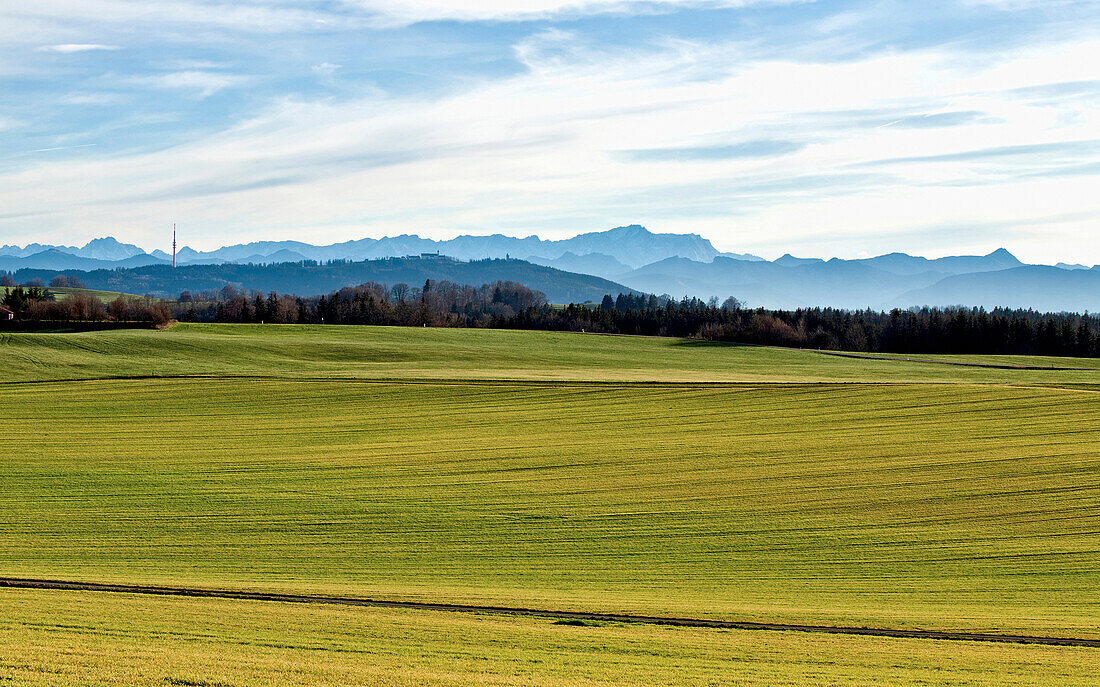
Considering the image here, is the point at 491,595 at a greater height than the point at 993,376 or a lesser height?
lesser

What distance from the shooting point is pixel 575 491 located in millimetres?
28781

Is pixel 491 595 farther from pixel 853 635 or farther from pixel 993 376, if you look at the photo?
pixel 993 376

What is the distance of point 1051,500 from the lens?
27.1 metres

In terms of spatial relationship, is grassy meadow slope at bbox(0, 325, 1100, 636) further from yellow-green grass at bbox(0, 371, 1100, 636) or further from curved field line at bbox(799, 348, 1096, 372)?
curved field line at bbox(799, 348, 1096, 372)

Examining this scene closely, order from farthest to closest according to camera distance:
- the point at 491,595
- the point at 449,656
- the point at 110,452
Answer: the point at 110,452 < the point at 491,595 < the point at 449,656

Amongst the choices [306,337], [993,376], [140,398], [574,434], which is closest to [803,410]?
[574,434]

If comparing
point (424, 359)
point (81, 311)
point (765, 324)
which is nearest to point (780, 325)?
point (765, 324)

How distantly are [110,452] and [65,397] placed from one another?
1428 cm

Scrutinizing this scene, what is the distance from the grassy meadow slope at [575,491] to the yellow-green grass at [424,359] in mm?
1700

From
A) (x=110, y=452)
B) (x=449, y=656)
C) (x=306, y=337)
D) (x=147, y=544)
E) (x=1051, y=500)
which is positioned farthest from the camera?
(x=306, y=337)

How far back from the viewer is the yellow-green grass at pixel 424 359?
55.2 meters

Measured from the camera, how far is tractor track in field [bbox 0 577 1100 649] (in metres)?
16.0

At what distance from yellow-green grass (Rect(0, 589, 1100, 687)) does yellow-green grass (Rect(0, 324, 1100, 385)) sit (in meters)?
37.6

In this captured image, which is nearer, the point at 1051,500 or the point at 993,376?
the point at 1051,500
